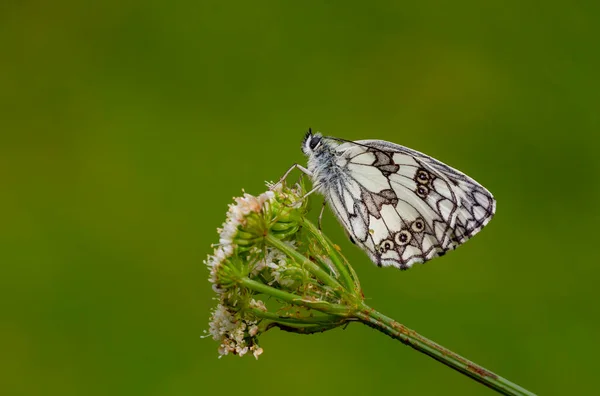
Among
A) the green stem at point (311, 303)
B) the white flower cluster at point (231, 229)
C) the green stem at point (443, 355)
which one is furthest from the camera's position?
the white flower cluster at point (231, 229)

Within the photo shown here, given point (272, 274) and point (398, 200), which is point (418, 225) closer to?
point (398, 200)

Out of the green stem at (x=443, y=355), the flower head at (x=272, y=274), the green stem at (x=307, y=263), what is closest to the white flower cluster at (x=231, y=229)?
the flower head at (x=272, y=274)

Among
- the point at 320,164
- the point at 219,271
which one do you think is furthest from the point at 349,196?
the point at 219,271

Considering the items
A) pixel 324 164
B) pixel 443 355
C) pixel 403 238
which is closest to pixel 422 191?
pixel 403 238

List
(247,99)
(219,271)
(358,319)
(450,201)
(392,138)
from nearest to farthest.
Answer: (358,319) < (219,271) < (450,201) < (392,138) < (247,99)

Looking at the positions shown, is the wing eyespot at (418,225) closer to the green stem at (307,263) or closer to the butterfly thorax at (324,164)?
the butterfly thorax at (324,164)

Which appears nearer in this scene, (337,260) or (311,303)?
(311,303)

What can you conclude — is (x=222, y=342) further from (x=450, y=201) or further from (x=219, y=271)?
(x=450, y=201)
